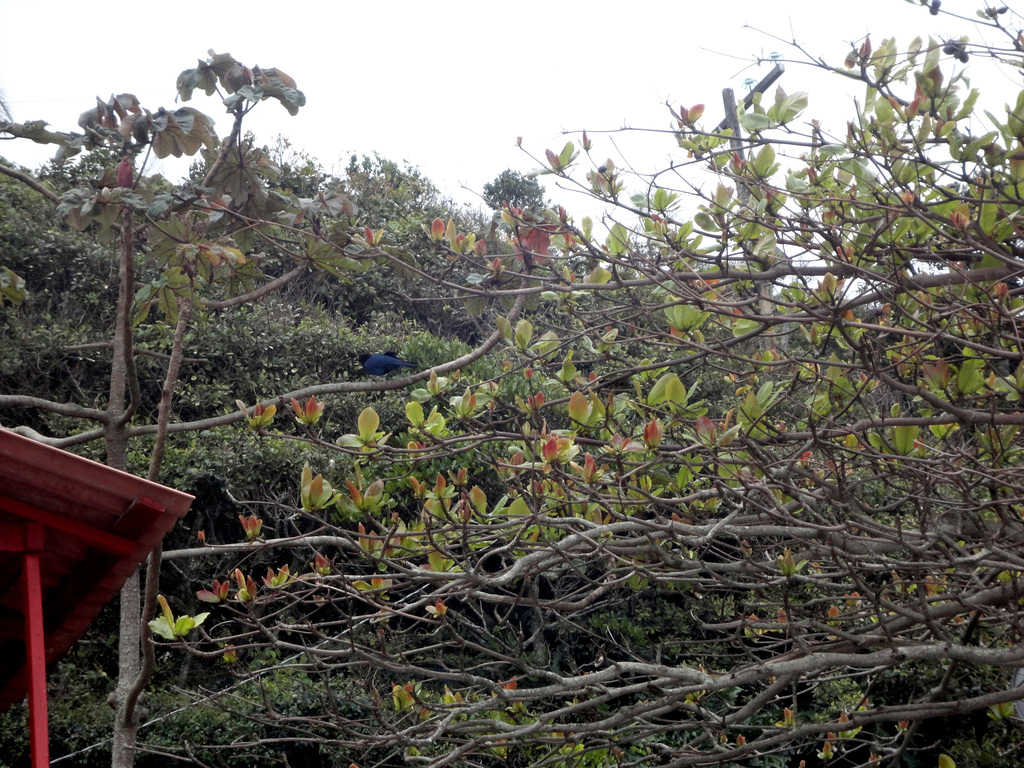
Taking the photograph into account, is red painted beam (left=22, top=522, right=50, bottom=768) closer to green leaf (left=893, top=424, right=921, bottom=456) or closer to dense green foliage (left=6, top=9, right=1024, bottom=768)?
dense green foliage (left=6, top=9, right=1024, bottom=768)

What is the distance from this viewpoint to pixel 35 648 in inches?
80.2

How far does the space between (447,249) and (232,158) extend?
1.36m

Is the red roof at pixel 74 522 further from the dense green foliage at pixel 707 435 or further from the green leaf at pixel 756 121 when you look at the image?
the green leaf at pixel 756 121

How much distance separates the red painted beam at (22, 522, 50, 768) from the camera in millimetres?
1962

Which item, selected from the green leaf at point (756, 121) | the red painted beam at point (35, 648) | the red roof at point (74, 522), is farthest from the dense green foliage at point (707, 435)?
the red painted beam at point (35, 648)

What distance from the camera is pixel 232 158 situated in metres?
3.51

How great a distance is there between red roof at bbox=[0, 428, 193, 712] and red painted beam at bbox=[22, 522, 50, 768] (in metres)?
0.03

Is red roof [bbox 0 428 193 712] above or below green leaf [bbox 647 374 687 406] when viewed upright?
below

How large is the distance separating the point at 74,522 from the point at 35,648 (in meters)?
0.33

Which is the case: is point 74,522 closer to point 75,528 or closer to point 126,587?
point 75,528

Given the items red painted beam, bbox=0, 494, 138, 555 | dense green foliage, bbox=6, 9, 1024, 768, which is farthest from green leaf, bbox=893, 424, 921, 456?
red painted beam, bbox=0, 494, 138, 555

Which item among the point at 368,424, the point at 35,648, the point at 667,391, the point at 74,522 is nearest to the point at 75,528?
the point at 74,522

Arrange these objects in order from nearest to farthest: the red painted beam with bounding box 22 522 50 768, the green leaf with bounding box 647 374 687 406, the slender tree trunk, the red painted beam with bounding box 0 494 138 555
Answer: the red painted beam with bounding box 22 522 50 768, the red painted beam with bounding box 0 494 138 555, the green leaf with bounding box 647 374 687 406, the slender tree trunk

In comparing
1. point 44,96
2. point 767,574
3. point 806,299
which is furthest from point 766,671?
point 44,96
